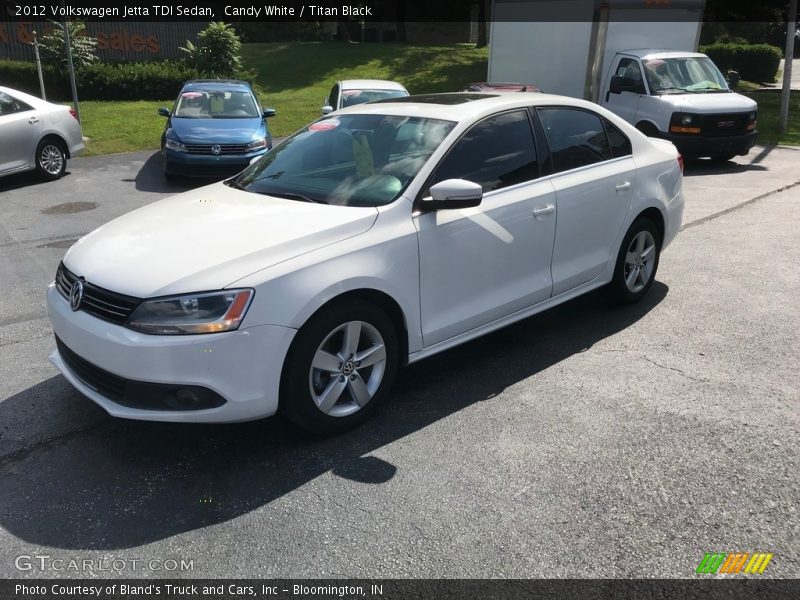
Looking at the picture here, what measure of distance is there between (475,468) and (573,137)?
2684 millimetres

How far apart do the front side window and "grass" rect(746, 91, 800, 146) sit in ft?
46.7

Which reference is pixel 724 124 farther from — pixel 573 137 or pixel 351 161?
pixel 351 161

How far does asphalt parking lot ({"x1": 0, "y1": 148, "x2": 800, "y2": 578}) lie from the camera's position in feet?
9.73

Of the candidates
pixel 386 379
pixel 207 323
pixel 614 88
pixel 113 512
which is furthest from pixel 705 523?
pixel 614 88

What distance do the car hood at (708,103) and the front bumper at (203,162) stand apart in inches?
289

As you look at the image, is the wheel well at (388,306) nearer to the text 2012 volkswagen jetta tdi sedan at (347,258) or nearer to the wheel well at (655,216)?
the text 2012 volkswagen jetta tdi sedan at (347,258)

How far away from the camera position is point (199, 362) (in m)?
3.27

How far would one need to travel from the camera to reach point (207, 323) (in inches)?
130

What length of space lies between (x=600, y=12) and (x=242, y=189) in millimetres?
11136

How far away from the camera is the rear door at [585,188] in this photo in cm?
489

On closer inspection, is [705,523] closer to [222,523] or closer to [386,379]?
[386,379]

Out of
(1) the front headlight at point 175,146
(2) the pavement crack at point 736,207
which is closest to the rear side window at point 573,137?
(2) the pavement crack at point 736,207

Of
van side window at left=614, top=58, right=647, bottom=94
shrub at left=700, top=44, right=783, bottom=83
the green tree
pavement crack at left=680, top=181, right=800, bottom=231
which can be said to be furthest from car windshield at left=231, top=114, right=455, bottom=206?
shrub at left=700, top=44, right=783, bottom=83

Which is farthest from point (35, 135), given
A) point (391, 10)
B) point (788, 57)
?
point (391, 10)
